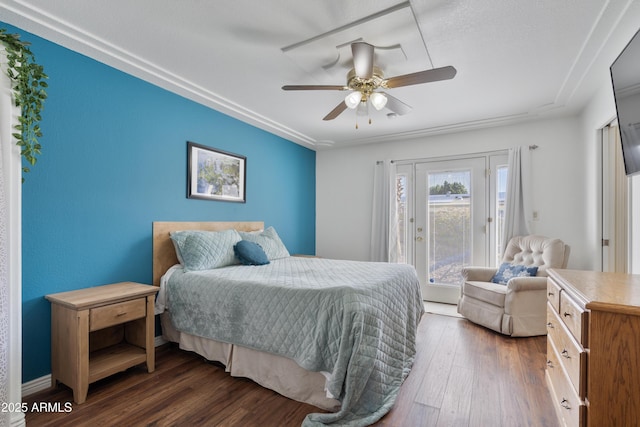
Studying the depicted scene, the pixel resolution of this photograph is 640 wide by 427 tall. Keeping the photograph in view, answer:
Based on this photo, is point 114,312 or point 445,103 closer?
point 114,312

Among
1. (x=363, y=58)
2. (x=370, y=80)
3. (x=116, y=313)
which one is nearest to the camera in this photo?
(x=363, y=58)

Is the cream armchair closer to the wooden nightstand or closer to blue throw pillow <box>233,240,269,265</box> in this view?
blue throw pillow <box>233,240,269,265</box>

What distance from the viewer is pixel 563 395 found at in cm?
167

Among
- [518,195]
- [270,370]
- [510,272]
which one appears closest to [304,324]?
[270,370]

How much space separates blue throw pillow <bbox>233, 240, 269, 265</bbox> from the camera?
9.90 ft

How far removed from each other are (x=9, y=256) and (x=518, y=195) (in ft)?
15.3

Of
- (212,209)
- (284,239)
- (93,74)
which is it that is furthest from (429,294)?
(93,74)

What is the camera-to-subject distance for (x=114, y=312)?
212 centimetres

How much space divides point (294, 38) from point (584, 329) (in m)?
2.33

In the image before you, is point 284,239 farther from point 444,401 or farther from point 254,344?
point 444,401

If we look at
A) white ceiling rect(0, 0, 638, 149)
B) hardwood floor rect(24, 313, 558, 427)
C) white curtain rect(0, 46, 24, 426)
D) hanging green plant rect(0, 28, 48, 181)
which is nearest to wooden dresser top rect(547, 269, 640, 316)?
hardwood floor rect(24, 313, 558, 427)

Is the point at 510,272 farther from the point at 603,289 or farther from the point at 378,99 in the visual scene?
the point at 378,99

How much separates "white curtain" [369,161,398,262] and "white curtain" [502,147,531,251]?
56.8 inches

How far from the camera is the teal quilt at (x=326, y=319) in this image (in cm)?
176
